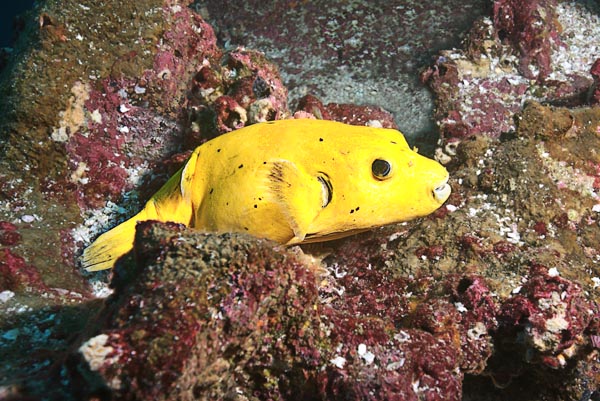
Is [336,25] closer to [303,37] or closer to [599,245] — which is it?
[303,37]

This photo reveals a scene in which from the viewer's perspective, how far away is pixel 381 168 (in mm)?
3092

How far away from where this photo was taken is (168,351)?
69.7 inches

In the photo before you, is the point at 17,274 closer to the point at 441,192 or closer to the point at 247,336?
the point at 247,336

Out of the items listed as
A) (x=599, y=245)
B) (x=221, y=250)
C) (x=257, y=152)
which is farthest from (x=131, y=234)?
(x=599, y=245)

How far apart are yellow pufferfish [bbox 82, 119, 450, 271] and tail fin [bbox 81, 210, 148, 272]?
2.38 ft

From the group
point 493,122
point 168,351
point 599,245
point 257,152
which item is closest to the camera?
point 168,351

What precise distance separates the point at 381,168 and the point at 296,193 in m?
0.66

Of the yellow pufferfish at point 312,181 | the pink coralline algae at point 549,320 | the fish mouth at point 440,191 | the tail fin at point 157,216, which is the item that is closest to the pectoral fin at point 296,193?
the yellow pufferfish at point 312,181

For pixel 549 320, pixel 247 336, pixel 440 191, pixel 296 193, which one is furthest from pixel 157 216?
pixel 549 320

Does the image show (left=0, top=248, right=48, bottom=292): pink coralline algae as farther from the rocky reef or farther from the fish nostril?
the fish nostril

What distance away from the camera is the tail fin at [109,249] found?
3570 mm

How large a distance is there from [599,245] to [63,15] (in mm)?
5776

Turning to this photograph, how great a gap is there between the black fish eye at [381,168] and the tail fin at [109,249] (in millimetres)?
1984

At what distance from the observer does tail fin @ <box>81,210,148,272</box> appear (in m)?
3.57
